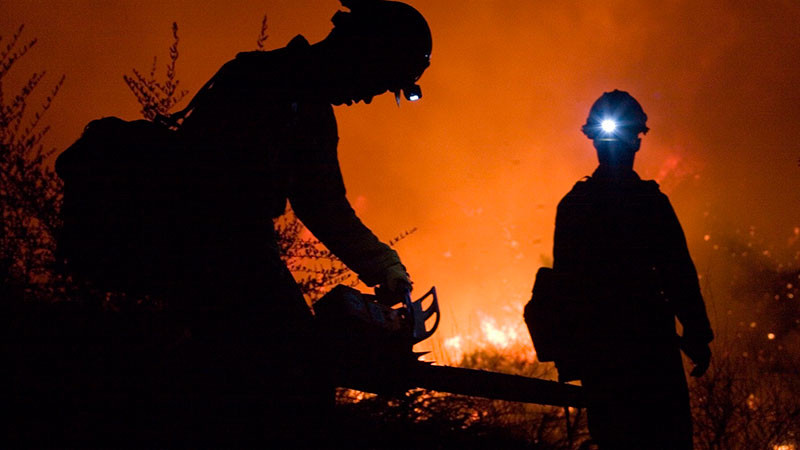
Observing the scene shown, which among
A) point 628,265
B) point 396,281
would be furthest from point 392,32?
point 628,265

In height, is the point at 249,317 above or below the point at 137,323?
below

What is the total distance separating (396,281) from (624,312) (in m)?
1.93

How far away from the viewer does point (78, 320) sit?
14.0 feet

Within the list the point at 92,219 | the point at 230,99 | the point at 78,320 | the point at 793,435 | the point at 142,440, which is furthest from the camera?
the point at 793,435

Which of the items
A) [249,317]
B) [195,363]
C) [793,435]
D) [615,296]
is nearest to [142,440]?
[195,363]

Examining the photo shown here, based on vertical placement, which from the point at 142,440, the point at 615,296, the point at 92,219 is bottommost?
the point at 142,440

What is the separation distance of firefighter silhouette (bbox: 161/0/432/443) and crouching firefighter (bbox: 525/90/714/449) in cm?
165

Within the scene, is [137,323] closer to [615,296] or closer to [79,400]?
[79,400]

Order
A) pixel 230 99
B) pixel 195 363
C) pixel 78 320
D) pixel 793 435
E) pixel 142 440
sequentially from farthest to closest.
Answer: pixel 793 435, pixel 78 320, pixel 142 440, pixel 230 99, pixel 195 363

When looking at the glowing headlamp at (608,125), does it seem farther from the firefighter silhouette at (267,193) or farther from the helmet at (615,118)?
the firefighter silhouette at (267,193)

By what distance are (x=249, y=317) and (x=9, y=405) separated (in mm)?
2447

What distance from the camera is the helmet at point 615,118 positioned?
413cm

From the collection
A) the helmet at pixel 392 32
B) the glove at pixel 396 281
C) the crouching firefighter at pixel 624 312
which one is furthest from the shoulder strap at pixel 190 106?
the crouching firefighter at pixel 624 312

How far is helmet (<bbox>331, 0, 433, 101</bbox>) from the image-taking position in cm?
221
